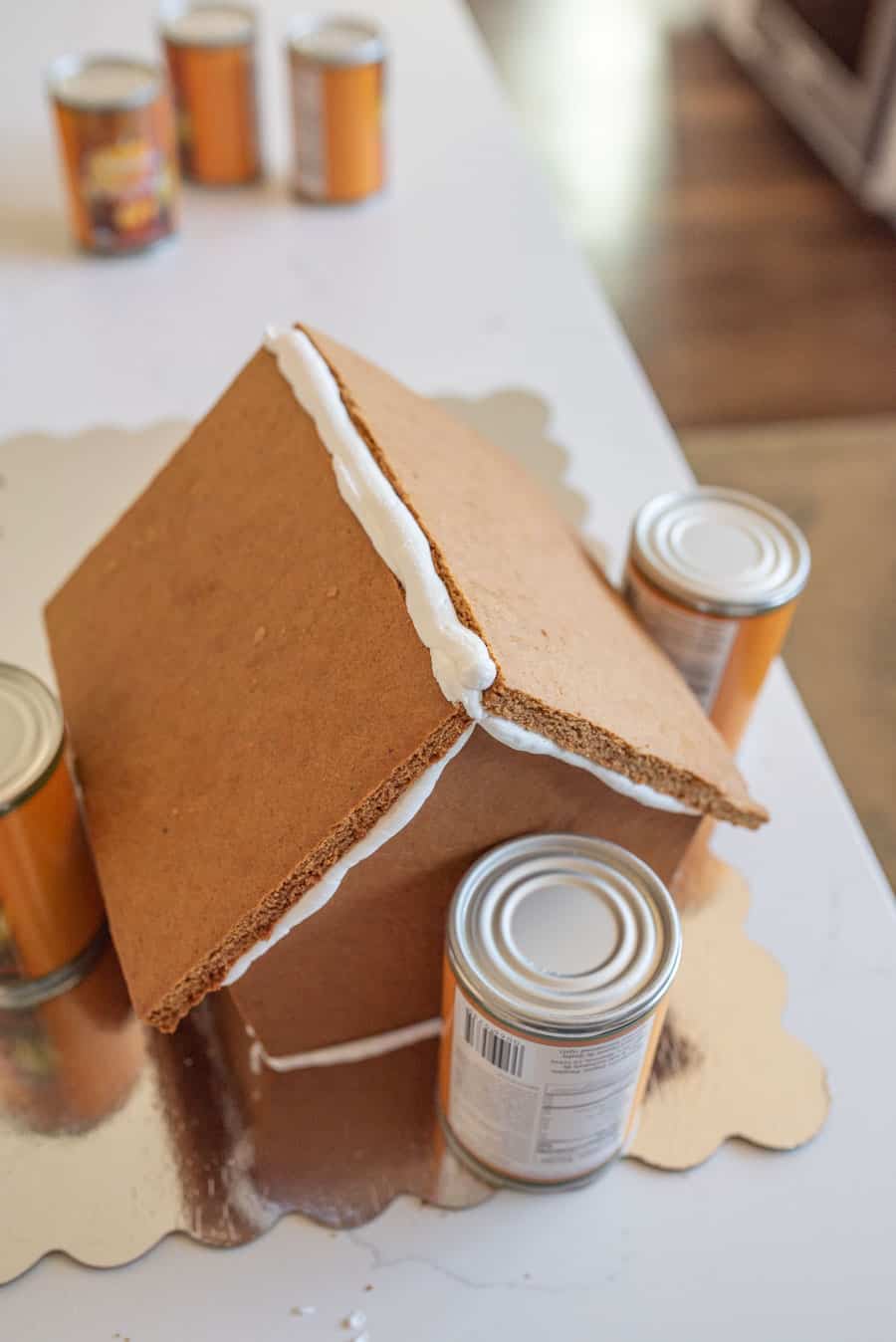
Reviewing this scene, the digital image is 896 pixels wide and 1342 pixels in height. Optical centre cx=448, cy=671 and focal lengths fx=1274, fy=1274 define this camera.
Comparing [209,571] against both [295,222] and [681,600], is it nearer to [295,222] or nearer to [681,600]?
[681,600]

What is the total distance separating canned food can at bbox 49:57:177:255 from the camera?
106cm

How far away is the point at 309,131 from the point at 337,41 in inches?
3.3

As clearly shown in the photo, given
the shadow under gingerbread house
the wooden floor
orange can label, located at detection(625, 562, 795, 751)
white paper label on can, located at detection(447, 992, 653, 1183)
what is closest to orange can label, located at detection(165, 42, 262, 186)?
the shadow under gingerbread house

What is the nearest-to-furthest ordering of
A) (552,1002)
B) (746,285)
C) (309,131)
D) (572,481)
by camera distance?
(552,1002), (572,481), (309,131), (746,285)

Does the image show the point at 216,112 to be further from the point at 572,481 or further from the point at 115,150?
the point at 572,481

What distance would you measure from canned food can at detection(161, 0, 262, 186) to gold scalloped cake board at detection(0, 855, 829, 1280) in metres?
0.88

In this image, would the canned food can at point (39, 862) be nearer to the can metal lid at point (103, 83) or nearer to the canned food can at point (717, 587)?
the canned food can at point (717, 587)

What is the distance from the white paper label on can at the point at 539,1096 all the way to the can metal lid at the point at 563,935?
0.01 m

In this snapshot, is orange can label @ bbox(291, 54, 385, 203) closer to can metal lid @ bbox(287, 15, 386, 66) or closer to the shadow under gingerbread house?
can metal lid @ bbox(287, 15, 386, 66)

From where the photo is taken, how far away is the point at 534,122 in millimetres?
2725

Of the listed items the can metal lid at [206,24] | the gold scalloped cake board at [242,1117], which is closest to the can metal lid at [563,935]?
the gold scalloped cake board at [242,1117]

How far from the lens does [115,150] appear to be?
108cm

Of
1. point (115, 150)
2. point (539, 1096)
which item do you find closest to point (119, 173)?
point (115, 150)

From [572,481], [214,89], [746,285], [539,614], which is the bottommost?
[746,285]
